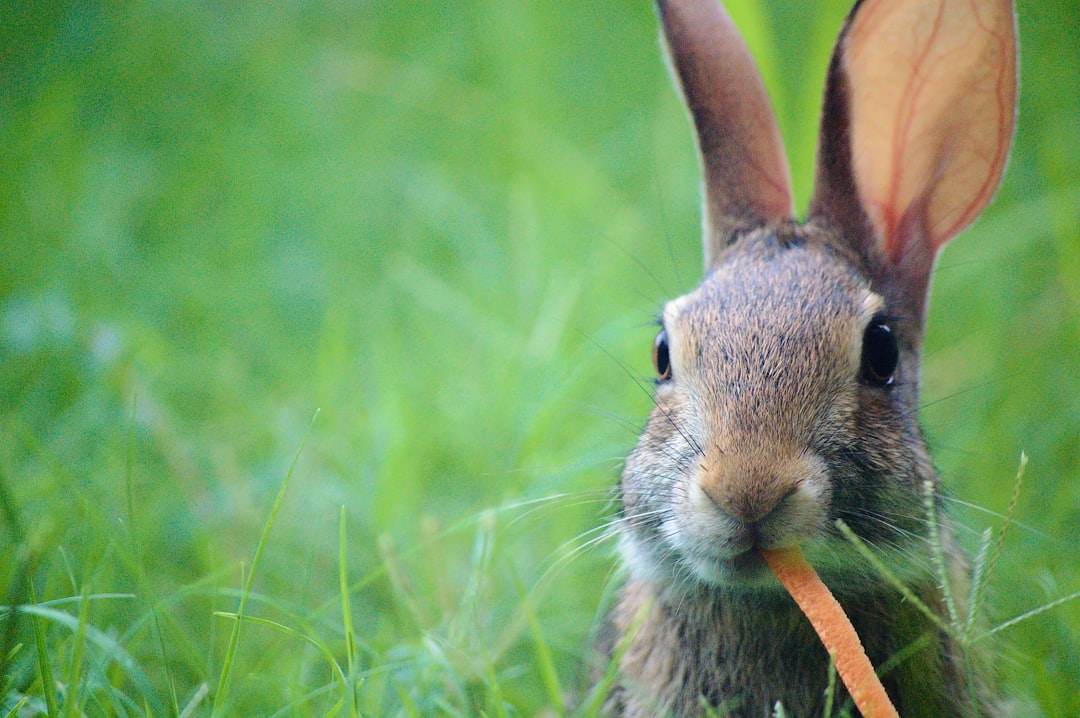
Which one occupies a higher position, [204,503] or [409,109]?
[409,109]

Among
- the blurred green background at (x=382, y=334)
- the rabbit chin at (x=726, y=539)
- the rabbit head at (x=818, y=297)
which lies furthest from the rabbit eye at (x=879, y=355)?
the rabbit chin at (x=726, y=539)

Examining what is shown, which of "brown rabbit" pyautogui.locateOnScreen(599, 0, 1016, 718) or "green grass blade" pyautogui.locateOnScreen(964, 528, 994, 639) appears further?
"brown rabbit" pyautogui.locateOnScreen(599, 0, 1016, 718)

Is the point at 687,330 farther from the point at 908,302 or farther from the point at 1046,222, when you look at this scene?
the point at 1046,222

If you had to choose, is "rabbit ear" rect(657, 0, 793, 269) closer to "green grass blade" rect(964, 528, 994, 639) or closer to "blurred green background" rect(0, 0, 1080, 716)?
"blurred green background" rect(0, 0, 1080, 716)

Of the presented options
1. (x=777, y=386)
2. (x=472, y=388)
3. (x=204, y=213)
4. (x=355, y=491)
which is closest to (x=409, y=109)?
(x=204, y=213)

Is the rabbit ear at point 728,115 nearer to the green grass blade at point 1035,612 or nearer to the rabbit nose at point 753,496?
the rabbit nose at point 753,496

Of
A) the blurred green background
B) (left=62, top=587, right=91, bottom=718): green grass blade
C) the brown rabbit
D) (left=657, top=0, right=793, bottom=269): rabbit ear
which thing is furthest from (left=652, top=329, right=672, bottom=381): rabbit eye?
(left=62, top=587, right=91, bottom=718): green grass blade

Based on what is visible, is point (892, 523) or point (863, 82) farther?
point (863, 82)

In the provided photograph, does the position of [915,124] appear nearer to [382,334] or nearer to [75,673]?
[382,334]
